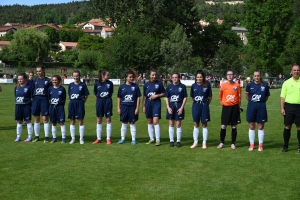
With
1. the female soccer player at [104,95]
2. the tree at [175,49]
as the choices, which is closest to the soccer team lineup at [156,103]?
the female soccer player at [104,95]

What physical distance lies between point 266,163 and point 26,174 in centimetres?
484

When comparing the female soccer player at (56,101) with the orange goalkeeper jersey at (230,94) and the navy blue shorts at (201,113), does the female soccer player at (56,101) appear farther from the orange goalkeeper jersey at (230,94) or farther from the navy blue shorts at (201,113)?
the orange goalkeeper jersey at (230,94)

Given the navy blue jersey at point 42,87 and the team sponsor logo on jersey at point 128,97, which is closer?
the team sponsor logo on jersey at point 128,97

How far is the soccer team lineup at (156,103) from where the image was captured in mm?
10523

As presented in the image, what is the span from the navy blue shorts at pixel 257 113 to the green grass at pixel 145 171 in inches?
30.5

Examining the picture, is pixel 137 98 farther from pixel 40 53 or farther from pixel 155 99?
pixel 40 53

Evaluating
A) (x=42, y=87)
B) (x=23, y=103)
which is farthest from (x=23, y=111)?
(x=42, y=87)

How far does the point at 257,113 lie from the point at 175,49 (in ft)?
161

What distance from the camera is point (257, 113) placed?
34.6ft

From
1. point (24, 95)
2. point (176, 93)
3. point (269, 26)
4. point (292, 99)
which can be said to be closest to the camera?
point (292, 99)

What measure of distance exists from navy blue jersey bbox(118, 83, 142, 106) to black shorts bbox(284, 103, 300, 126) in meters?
3.75

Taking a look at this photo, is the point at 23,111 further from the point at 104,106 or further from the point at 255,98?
the point at 255,98

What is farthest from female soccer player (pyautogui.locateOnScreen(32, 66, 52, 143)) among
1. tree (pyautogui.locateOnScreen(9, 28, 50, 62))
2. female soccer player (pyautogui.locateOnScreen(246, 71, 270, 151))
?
tree (pyautogui.locateOnScreen(9, 28, 50, 62))

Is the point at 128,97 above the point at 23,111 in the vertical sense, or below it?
above
